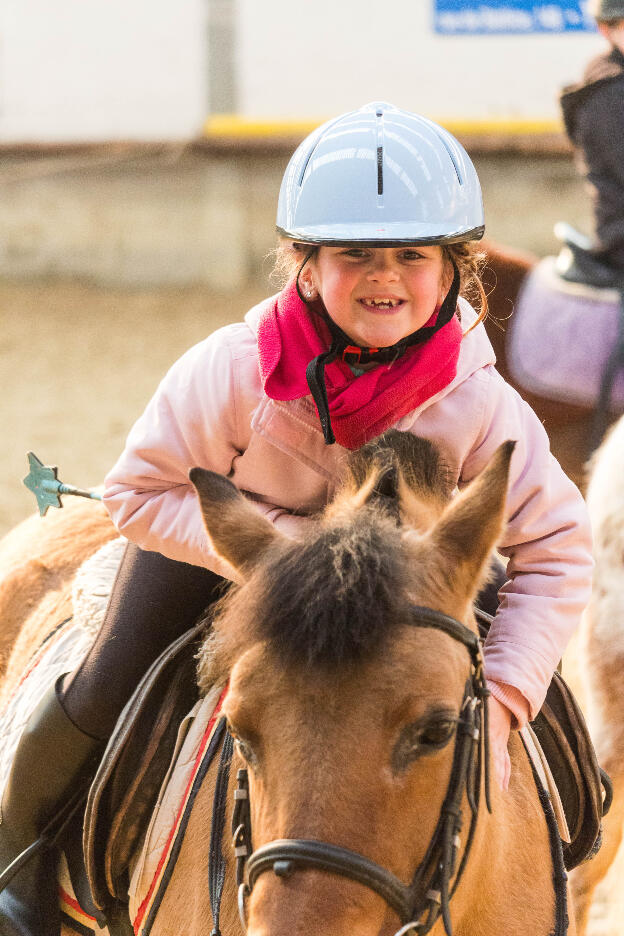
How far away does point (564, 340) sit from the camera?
4551 millimetres

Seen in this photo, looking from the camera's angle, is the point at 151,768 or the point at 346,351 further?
the point at 151,768


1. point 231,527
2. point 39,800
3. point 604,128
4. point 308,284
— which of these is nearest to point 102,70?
point 604,128

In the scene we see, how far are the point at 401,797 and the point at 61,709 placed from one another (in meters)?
0.98

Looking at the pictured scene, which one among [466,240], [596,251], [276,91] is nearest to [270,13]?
[276,91]

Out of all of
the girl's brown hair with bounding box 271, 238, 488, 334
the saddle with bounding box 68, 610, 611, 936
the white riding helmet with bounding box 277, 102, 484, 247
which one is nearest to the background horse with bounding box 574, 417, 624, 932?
the saddle with bounding box 68, 610, 611, 936

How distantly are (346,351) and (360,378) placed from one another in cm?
9

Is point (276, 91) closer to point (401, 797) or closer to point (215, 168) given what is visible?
point (215, 168)

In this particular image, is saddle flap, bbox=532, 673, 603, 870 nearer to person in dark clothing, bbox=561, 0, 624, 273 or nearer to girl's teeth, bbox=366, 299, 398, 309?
girl's teeth, bbox=366, 299, 398, 309

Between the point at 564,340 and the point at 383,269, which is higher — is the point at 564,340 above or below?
below

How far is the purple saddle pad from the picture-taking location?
4.47 m

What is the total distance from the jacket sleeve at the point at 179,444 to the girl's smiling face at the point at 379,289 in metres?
0.20

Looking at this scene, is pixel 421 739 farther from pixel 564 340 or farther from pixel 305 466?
pixel 564 340

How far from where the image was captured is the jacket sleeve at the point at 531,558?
1724 mm

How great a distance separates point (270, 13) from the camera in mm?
10875
